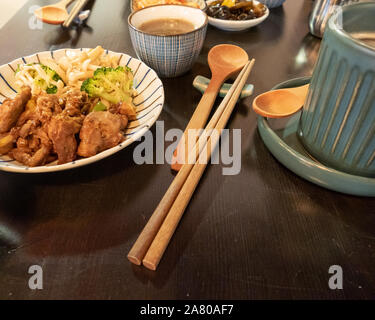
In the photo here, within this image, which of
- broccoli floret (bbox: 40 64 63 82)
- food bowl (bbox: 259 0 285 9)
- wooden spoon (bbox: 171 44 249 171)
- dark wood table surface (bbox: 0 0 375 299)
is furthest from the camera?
food bowl (bbox: 259 0 285 9)

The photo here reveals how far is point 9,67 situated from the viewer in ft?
3.08

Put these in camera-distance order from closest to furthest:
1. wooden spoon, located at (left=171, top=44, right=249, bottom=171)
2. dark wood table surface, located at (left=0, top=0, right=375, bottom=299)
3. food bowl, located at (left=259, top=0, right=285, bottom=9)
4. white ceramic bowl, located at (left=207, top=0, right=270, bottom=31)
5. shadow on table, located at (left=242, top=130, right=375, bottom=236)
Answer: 1. dark wood table surface, located at (left=0, top=0, right=375, bottom=299)
2. shadow on table, located at (left=242, top=130, right=375, bottom=236)
3. wooden spoon, located at (left=171, top=44, right=249, bottom=171)
4. white ceramic bowl, located at (left=207, top=0, right=270, bottom=31)
5. food bowl, located at (left=259, top=0, right=285, bottom=9)

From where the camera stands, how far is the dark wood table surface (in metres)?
0.57

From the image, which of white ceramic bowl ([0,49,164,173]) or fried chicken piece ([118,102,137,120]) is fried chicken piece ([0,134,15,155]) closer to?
white ceramic bowl ([0,49,164,173])

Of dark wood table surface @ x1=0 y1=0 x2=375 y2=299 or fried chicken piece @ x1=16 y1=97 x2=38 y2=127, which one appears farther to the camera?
fried chicken piece @ x1=16 y1=97 x2=38 y2=127

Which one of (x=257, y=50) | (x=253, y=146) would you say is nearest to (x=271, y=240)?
(x=253, y=146)

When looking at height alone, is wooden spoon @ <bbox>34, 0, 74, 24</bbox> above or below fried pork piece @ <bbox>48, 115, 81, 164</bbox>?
above

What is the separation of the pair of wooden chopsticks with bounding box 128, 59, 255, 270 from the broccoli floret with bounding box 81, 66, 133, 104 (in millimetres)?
289

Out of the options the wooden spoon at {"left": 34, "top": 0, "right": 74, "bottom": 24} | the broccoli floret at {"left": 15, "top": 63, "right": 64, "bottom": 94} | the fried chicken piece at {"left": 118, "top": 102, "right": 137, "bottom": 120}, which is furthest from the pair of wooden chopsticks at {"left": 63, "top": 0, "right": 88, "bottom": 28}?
the fried chicken piece at {"left": 118, "top": 102, "right": 137, "bottom": 120}

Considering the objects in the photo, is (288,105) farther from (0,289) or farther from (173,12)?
(0,289)

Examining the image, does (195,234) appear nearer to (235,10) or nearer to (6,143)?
(6,143)

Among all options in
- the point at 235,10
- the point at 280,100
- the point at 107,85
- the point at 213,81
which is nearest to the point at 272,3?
the point at 235,10
